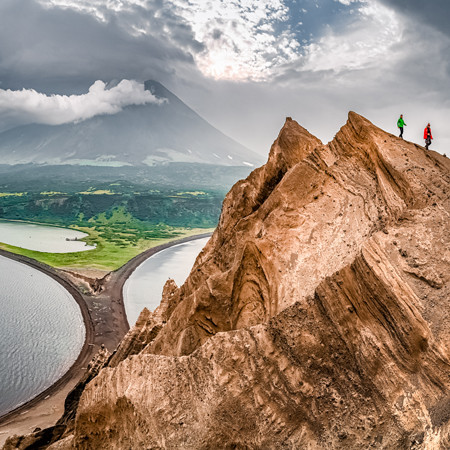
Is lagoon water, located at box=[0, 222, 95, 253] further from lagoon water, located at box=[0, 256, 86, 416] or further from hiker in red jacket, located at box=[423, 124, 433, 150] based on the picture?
hiker in red jacket, located at box=[423, 124, 433, 150]

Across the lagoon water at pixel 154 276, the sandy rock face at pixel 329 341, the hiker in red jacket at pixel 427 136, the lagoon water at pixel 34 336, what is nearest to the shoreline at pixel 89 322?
the lagoon water at pixel 34 336

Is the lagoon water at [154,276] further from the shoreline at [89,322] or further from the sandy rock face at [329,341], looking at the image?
the sandy rock face at [329,341]

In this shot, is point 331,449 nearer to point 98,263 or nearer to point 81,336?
point 81,336

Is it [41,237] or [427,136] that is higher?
[427,136]

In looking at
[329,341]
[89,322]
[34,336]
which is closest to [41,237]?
[89,322]

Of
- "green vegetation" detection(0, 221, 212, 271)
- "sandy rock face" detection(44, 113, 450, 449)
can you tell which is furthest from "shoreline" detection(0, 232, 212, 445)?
"sandy rock face" detection(44, 113, 450, 449)

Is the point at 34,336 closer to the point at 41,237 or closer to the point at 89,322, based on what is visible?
the point at 89,322

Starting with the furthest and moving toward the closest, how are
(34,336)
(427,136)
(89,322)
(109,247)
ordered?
(109,247)
(89,322)
(34,336)
(427,136)
